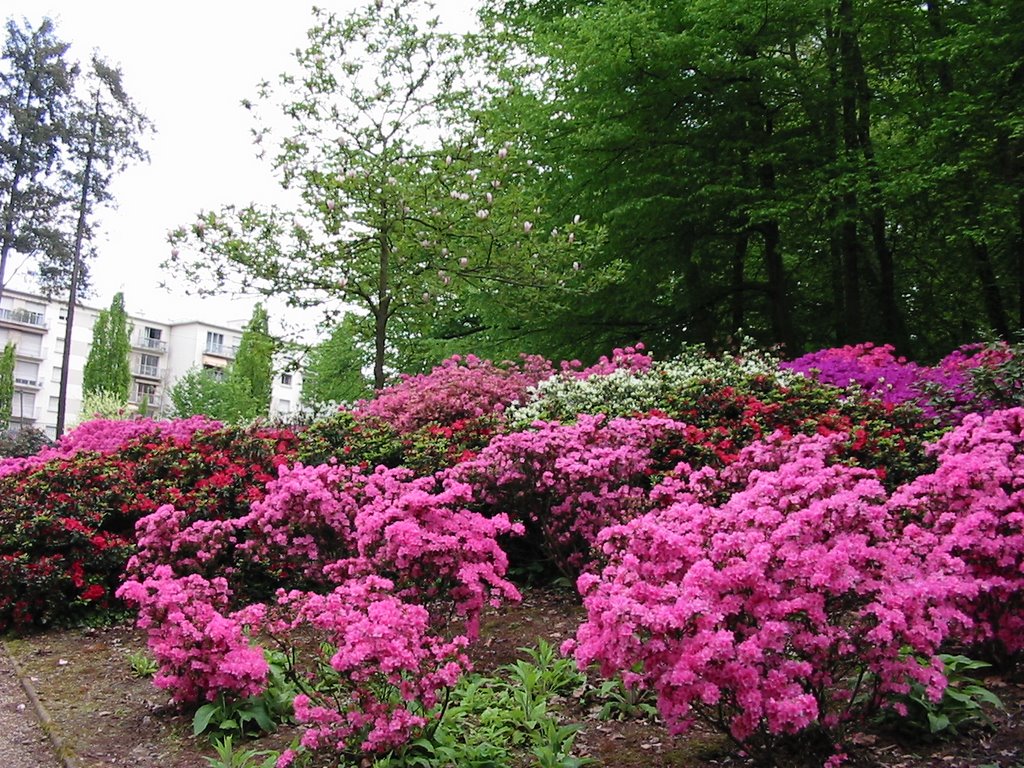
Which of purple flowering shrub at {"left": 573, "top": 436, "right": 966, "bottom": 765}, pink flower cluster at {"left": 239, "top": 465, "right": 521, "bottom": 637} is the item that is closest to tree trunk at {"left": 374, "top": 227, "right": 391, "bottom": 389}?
pink flower cluster at {"left": 239, "top": 465, "right": 521, "bottom": 637}

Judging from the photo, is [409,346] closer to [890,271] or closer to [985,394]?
[890,271]

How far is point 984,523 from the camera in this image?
10.0 ft

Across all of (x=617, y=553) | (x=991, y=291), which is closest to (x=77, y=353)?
(x=991, y=291)

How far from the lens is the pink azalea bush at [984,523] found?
9.86ft

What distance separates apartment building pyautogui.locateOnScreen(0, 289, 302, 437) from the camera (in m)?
50.8

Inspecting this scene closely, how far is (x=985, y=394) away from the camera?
18.6ft

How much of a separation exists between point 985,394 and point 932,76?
418 inches

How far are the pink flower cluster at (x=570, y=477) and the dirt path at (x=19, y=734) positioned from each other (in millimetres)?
2457

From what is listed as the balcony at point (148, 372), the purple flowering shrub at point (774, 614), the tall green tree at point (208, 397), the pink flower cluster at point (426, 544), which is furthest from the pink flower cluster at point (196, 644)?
the balcony at point (148, 372)

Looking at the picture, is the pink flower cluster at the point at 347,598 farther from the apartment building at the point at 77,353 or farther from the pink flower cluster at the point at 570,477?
the apartment building at the point at 77,353

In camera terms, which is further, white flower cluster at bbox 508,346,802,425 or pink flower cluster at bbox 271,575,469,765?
white flower cluster at bbox 508,346,802,425

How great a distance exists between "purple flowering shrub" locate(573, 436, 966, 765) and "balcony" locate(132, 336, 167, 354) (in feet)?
205

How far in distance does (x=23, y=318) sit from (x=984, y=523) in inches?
2307

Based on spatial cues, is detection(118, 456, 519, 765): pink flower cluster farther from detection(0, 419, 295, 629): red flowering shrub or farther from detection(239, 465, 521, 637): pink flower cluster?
detection(0, 419, 295, 629): red flowering shrub
